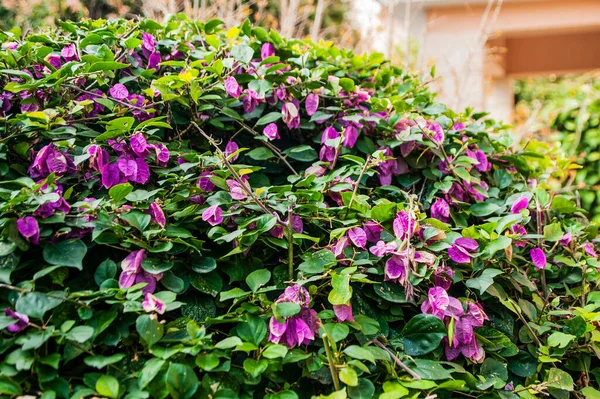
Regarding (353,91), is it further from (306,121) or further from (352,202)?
(352,202)

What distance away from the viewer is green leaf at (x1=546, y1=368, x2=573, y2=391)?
4.11ft

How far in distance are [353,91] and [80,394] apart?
110cm

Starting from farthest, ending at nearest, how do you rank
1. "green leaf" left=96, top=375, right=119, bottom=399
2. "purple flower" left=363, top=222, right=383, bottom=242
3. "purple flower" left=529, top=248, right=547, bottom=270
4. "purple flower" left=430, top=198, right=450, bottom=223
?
"purple flower" left=430, top=198, right=450, bottom=223 < "purple flower" left=529, top=248, right=547, bottom=270 < "purple flower" left=363, top=222, right=383, bottom=242 < "green leaf" left=96, top=375, right=119, bottom=399

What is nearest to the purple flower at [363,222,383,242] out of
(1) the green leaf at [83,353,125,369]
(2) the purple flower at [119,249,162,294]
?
(2) the purple flower at [119,249,162,294]

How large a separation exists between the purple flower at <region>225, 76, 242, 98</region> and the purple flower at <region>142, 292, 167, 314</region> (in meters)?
0.64

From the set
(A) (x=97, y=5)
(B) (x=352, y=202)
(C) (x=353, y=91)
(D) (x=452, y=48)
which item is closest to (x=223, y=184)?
(B) (x=352, y=202)

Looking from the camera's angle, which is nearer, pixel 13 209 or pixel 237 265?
pixel 13 209

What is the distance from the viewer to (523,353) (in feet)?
4.34

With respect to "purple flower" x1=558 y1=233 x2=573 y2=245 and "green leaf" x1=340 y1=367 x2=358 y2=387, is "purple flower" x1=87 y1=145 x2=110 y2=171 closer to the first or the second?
"green leaf" x1=340 y1=367 x2=358 y2=387

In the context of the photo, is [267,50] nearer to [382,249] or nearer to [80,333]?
[382,249]

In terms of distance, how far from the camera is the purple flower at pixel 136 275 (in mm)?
1108

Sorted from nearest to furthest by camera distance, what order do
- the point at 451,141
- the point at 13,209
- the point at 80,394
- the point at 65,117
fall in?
the point at 80,394 < the point at 13,209 < the point at 65,117 < the point at 451,141

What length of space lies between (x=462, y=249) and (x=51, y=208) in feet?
3.00

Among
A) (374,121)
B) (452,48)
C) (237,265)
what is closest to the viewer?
(237,265)
